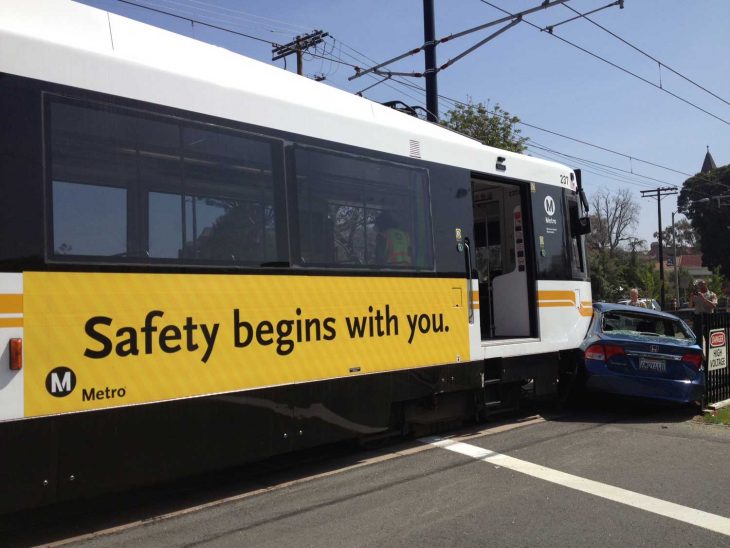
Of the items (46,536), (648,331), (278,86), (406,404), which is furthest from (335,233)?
(648,331)

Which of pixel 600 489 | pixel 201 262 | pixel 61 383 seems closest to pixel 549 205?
pixel 600 489

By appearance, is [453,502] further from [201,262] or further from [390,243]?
[201,262]

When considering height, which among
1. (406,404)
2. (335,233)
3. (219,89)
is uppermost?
(219,89)

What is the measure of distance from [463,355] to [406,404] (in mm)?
849

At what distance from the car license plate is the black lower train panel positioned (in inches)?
144

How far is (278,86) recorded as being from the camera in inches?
226

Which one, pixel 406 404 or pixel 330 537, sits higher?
pixel 406 404

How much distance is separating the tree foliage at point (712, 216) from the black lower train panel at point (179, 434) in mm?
67948

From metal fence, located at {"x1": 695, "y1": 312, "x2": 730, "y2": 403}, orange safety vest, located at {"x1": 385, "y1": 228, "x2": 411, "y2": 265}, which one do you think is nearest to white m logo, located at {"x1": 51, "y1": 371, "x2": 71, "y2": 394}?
orange safety vest, located at {"x1": 385, "y1": 228, "x2": 411, "y2": 265}

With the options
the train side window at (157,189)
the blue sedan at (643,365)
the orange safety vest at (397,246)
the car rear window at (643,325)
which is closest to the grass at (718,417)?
the blue sedan at (643,365)

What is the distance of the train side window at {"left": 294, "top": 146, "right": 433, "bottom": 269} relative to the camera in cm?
573

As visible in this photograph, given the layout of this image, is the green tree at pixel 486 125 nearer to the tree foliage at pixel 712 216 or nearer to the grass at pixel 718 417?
the grass at pixel 718 417

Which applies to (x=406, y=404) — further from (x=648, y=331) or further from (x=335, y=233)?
(x=648, y=331)

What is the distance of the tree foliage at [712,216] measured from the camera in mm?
65938
